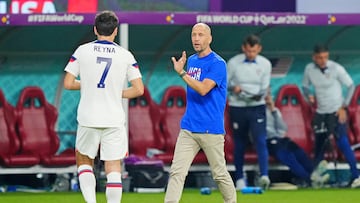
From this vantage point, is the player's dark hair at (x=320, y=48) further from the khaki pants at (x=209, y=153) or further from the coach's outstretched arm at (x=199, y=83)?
the coach's outstretched arm at (x=199, y=83)

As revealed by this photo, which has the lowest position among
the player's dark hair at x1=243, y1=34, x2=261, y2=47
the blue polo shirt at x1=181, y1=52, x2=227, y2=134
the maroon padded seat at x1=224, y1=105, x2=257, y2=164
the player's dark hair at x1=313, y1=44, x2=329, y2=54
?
the maroon padded seat at x1=224, y1=105, x2=257, y2=164

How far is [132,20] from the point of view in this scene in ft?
53.6

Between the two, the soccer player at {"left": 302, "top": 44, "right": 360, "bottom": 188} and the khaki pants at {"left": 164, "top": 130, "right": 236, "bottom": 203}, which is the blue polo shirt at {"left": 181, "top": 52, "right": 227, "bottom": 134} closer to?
the khaki pants at {"left": 164, "top": 130, "right": 236, "bottom": 203}

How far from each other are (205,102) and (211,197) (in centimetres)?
437

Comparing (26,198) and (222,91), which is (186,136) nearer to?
(222,91)

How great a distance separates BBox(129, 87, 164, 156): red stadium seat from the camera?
18062 mm

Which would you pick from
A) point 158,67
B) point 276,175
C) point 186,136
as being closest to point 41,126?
point 158,67

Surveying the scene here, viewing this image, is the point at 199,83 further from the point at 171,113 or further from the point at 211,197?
the point at 171,113

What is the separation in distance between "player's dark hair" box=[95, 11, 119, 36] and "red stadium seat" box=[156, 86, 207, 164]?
7594 mm

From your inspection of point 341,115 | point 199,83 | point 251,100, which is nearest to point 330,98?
point 341,115

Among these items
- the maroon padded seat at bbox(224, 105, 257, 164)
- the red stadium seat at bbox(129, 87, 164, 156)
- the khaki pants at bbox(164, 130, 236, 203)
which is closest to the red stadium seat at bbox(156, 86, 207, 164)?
the red stadium seat at bbox(129, 87, 164, 156)

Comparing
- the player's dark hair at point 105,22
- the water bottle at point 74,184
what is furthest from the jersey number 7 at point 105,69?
the water bottle at point 74,184

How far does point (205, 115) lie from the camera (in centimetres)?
1134

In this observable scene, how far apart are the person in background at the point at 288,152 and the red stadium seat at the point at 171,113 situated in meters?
1.42
